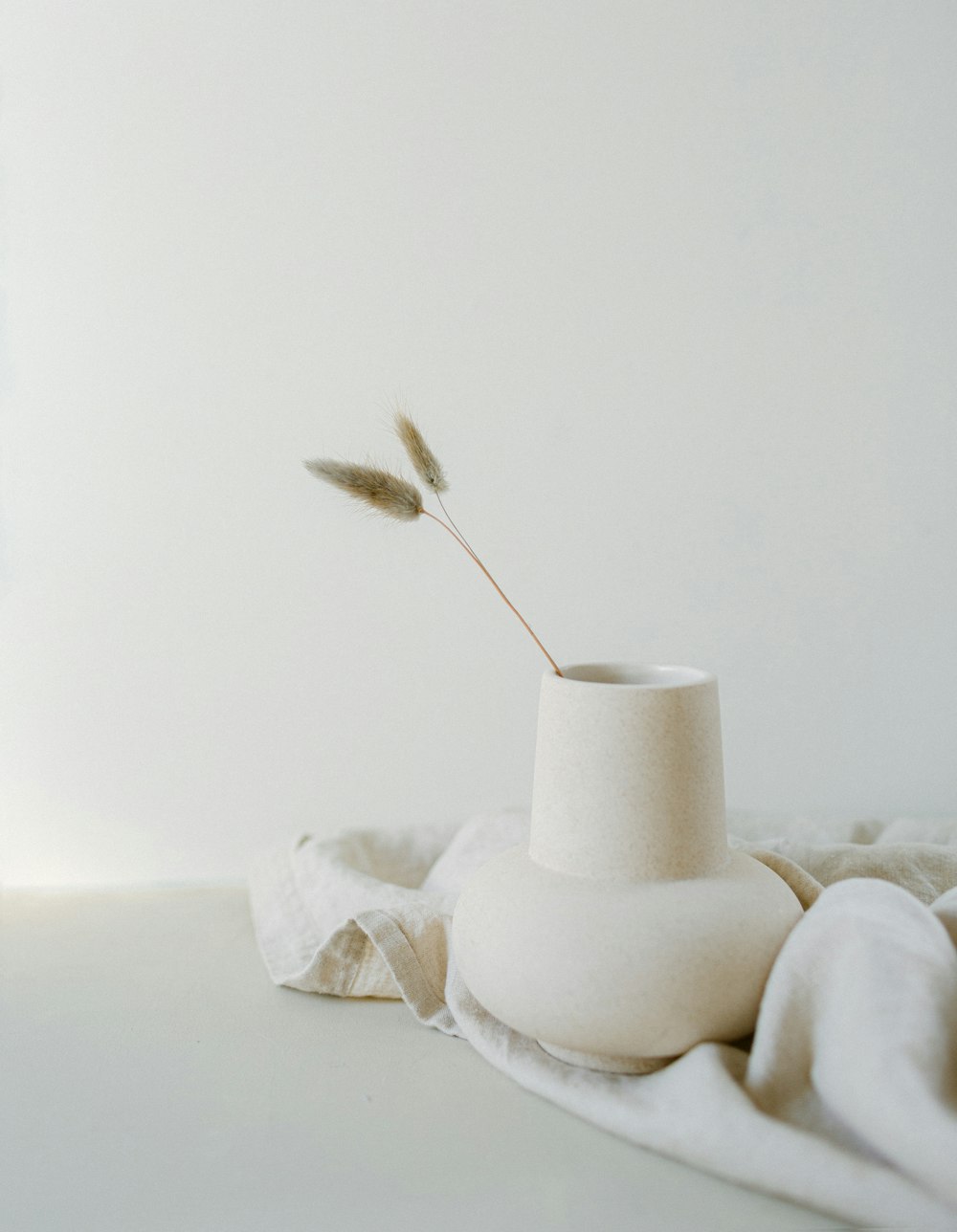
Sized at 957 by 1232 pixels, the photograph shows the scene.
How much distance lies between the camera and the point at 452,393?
48.6 inches

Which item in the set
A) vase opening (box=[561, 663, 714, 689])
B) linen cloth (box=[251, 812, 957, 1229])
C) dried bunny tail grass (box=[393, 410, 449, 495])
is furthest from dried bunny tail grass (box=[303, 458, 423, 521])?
linen cloth (box=[251, 812, 957, 1229])

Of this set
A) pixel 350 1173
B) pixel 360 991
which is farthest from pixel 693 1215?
pixel 360 991

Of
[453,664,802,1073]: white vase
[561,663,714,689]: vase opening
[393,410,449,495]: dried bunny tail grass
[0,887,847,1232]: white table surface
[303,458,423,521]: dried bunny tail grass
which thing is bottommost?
[0,887,847,1232]: white table surface

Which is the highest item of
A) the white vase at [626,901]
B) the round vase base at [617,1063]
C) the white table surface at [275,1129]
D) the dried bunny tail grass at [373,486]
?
the dried bunny tail grass at [373,486]

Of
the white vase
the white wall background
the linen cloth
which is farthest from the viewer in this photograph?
the white wall background

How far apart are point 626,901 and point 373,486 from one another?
0.37m

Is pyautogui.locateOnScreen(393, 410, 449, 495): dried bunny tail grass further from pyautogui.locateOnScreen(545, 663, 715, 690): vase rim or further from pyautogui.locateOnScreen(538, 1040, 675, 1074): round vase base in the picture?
pyautogui.locateOnScreen(538, 1040, 675, 1074): round vase base

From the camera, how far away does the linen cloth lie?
0.55m

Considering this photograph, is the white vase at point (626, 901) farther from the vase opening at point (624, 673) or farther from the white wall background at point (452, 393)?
the white wall background at point (452, 393)

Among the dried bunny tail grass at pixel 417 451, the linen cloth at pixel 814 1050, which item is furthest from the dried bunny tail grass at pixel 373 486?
the linen cloth at pixel 814 1050

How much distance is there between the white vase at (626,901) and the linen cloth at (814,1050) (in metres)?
0.03

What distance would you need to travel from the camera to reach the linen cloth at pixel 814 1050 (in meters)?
0.55

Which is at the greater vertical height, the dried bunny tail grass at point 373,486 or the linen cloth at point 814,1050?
the dried bunny tail grass at point 373,486

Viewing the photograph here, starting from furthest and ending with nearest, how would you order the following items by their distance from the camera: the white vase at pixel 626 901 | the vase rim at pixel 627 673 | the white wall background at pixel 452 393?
the white wall background at pixel 452 393 → the vase rim at pixel 627 673 → the white vase at pixel 626 901
